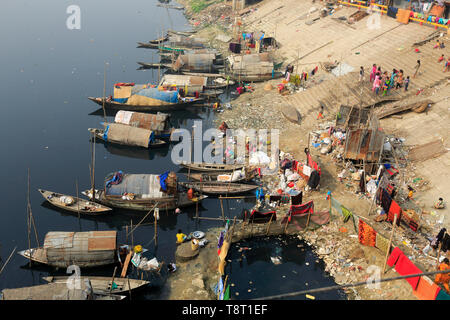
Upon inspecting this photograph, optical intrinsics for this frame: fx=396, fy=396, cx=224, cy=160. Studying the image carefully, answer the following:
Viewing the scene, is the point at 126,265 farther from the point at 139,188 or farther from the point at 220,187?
the point at 220,187

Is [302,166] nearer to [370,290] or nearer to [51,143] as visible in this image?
[370,290]

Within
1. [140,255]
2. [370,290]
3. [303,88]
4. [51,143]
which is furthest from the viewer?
[303,88]

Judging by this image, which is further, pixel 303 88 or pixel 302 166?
pixel 303 88

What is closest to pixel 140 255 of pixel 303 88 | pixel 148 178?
pixel 148 178

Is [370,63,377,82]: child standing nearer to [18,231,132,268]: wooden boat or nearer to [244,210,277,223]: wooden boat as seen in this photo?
[244,210,277,223]: wooden boat

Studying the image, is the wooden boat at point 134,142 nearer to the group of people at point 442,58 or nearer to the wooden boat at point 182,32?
the group of people at point 442,58

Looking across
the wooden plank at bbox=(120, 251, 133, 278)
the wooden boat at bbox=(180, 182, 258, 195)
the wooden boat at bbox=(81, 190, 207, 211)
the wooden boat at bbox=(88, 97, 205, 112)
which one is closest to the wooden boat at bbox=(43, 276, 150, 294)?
the wooden plank at bbox=(120, 251, 133, 278)

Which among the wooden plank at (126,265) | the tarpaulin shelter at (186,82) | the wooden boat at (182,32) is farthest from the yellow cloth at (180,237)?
the wooden boat at (182,32)

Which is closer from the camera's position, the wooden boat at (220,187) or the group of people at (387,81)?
the wooden boat at (220,187)
